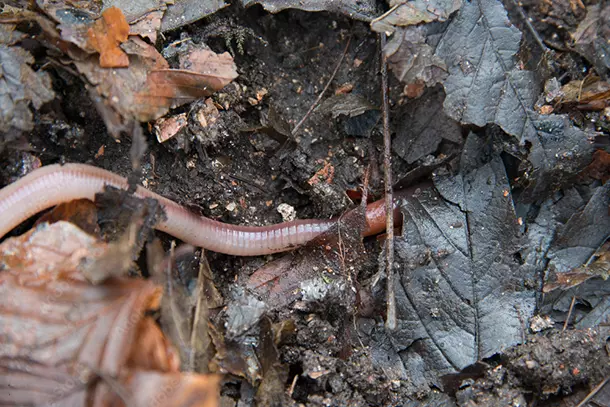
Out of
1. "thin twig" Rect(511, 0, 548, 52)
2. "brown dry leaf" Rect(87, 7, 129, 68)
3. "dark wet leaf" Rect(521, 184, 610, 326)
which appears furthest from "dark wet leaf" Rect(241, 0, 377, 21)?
"dark wet leaf" Rect(521, 184, 610, 326)

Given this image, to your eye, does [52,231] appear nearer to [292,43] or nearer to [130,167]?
[130,167]

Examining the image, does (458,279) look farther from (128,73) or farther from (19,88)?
(19,88)

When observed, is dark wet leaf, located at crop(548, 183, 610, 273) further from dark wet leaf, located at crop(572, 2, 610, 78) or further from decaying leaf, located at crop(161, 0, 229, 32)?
decaying leaf, located at crop(161, 0, 229, 32)

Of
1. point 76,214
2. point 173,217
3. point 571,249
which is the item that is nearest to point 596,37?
point 571,249

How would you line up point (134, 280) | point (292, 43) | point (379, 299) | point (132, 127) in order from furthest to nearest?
point (292, 43) → point (379, 299) → point (132, 127) → point (134, 280)

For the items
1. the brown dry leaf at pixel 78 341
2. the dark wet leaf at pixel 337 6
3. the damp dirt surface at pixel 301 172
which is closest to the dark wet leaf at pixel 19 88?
the damp dirt surface at pixel 301 172

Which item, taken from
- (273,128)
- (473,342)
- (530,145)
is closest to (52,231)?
(273,128)
